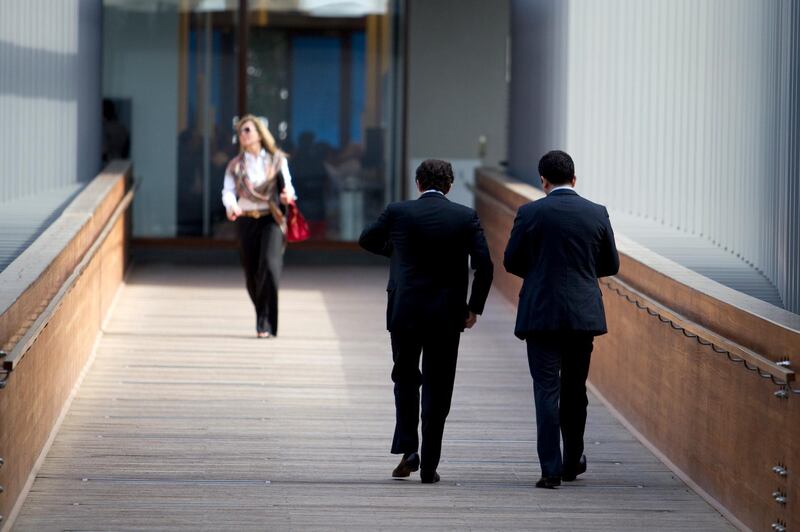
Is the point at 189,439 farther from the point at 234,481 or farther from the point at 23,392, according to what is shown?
the point at 23,392

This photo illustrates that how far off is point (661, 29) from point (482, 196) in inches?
182

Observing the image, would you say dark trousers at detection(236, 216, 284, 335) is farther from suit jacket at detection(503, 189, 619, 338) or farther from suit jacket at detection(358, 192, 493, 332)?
suit jacket at detection(503, 189, 619, 338)

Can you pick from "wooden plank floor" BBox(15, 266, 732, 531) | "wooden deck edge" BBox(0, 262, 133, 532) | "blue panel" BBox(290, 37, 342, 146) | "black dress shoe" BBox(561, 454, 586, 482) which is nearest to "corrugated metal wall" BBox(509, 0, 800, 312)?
"wooden plank floor" BBox(15, 266, 732, 531)

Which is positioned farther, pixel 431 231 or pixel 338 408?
pixel 338 408

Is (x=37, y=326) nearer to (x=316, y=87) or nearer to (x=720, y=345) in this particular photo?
(x=720, y=345)

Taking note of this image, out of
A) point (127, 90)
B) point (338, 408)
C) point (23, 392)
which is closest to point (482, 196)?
point (127, 90)

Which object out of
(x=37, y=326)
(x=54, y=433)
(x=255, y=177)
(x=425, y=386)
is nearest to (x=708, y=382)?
(x=425, y=386)

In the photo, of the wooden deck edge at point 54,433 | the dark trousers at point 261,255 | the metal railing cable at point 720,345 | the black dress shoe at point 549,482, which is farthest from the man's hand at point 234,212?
the black dress shoe at point 549,482

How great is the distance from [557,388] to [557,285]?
0.48 metres

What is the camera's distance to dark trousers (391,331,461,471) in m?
6.81

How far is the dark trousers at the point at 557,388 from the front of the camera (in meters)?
6.82

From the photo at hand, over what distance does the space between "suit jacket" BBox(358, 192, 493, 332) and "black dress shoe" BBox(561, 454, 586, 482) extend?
91 cm

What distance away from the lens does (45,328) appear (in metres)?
7.45

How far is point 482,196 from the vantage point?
51.4 feet
